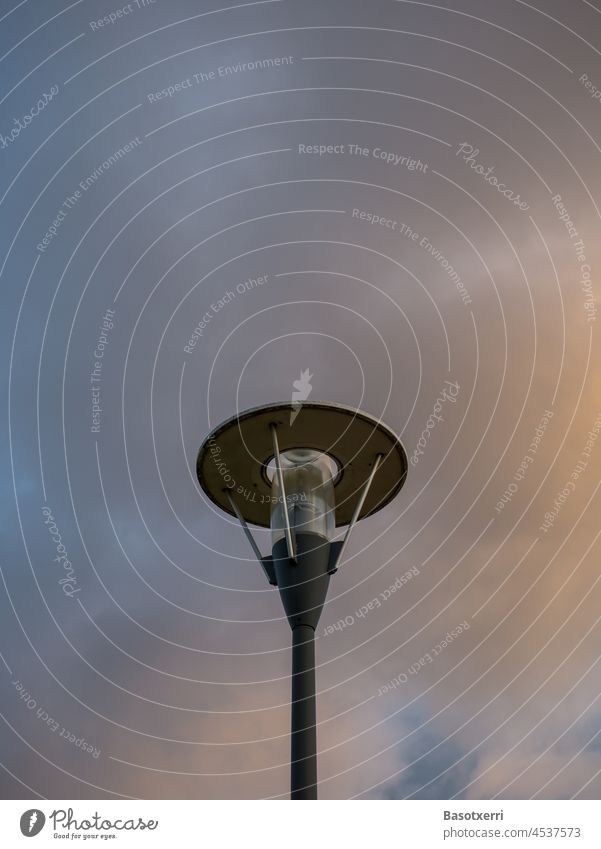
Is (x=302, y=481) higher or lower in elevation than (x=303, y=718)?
higher

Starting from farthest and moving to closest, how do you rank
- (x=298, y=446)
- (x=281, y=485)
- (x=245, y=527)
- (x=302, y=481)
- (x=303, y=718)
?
(x=245, y=527), (x=298, y=446), (x=302, y=481), (x=281, y=485), (x=303, y=718)

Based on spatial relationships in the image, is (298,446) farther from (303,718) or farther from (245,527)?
(303,718)

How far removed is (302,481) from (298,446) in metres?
1.03

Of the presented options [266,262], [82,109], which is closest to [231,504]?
[266,262]

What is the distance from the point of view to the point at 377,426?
20078mm

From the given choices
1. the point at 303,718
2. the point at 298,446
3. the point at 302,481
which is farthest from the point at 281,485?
the point at 303,718

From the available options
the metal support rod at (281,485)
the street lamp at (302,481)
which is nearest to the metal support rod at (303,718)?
the street lamp at (302,481)

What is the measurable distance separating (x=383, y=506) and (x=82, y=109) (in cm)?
1497

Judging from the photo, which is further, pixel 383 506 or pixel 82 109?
pixel 383 506

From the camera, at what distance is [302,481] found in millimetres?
20703

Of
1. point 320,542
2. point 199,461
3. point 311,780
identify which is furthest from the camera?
point 199,461

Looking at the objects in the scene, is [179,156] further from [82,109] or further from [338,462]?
[338,462]

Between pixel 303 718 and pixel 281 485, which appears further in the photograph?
pixel 281 485

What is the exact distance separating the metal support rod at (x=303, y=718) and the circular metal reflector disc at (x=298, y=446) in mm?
5153
